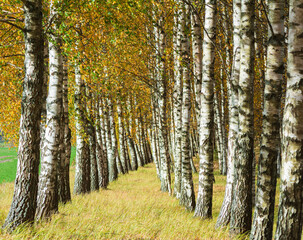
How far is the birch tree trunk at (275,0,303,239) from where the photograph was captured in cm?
334

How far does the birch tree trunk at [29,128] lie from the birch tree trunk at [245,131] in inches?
151

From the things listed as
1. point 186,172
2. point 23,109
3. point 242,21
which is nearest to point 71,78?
point 186,172

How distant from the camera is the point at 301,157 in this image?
3334 mm

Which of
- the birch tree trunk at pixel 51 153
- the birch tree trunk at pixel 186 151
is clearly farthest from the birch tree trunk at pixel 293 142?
the birch tree trunk at pixel 186 151

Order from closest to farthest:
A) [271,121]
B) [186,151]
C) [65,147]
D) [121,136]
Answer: [271,121] → [186,151] → [65,147] → [121,136]

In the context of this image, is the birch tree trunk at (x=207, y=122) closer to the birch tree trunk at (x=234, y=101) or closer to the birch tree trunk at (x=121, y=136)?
the birch tree trunk at (x=234, y=101)

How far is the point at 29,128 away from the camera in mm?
5379

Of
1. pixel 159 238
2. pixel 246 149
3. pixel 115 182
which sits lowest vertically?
pixel 115 182

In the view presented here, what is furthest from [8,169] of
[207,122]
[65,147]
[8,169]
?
[207,122]

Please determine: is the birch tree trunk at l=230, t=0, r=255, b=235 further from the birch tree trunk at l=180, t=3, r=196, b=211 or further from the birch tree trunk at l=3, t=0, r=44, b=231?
Result: the birch tree trunk at l=3, t=0, r=44, b=231

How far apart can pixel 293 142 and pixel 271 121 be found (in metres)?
0.82

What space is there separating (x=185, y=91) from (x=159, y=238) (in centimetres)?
516

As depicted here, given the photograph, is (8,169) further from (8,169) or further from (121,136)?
(121,136)

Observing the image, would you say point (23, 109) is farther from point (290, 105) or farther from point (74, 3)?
point (290, 105)
